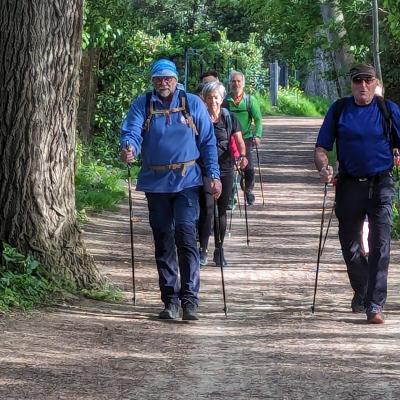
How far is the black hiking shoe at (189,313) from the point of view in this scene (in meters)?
10.1

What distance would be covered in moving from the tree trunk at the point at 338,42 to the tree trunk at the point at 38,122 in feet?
54.5

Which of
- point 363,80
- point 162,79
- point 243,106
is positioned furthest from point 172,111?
point 243,106

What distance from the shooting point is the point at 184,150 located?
33.1ft

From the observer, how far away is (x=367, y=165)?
10.0 m

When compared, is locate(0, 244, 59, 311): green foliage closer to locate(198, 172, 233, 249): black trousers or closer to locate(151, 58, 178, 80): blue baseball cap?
locate(198, 172, 233, 249): black trousers

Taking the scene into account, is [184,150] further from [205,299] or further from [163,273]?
[205,299]

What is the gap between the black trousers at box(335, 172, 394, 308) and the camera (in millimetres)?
10062

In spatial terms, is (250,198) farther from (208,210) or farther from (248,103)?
(208,210)

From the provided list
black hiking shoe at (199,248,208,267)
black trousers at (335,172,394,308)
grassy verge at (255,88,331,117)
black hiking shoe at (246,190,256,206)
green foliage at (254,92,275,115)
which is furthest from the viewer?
grassy verge at (255,88,331,117)

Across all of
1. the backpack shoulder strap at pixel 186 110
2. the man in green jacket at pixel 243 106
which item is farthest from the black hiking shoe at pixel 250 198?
the backpack shoulder strap at pixel 186 110

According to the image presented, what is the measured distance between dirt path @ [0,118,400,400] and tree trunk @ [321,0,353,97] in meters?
13.4

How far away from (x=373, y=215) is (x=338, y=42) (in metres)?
17.5

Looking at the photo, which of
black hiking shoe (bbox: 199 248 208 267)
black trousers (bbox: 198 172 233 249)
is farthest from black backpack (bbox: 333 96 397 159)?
black hiking shoe (bbox: 199 248 208 267)

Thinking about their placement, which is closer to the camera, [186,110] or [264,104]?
[186,110]
